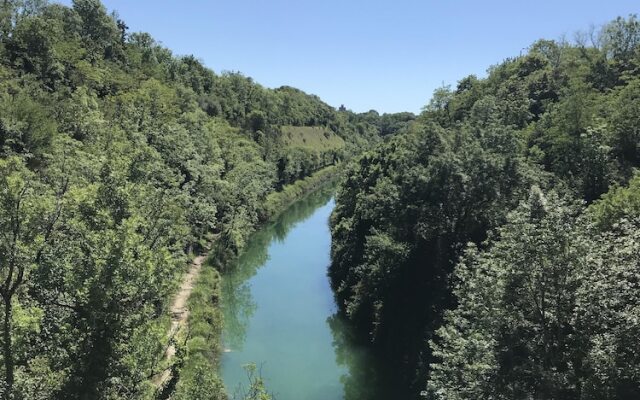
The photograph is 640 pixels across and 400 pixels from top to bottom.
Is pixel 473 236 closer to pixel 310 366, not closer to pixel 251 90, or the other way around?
pixel 310 366

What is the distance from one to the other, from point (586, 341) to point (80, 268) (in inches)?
601

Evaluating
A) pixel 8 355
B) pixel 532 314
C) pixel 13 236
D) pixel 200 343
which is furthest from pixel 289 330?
pixel 13 236

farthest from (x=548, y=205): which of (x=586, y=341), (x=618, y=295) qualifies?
(x=586, y=341)

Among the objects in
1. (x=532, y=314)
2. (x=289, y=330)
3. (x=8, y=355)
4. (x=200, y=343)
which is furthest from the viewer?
(x=289, y=330)

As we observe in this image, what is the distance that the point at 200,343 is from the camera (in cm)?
2672

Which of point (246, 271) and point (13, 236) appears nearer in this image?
point (13, 236)

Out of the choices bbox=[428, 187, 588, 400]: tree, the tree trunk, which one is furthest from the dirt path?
bbox=[428, 187, 588, 400]: tree

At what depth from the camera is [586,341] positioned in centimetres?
1362

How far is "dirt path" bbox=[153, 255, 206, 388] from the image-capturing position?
2497 centimetres

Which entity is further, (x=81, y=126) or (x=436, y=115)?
(x=436, y=115)

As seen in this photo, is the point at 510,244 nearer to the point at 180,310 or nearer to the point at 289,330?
the point at 289,330

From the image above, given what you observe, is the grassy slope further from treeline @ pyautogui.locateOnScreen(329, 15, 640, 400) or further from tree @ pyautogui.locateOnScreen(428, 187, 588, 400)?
tree @ pyautogui.locateOnScreen(428, 187, 588, 400)

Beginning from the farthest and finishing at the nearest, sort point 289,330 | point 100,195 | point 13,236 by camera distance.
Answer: point 289,330 → point 100,195 → point 13,236

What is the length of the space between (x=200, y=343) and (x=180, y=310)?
7.90 m
